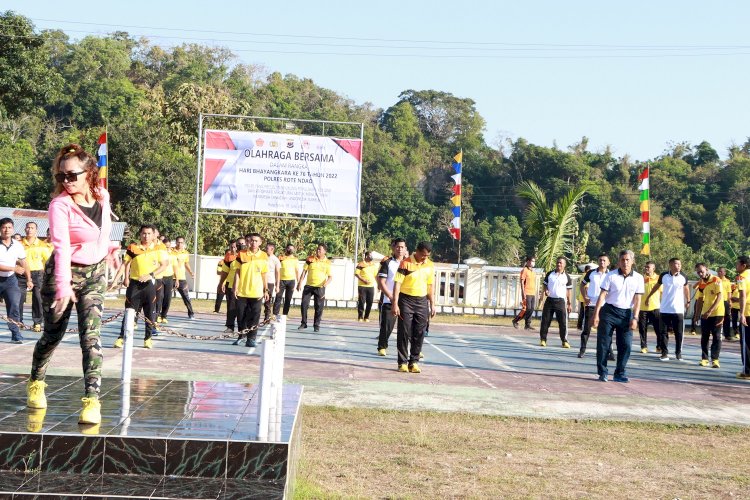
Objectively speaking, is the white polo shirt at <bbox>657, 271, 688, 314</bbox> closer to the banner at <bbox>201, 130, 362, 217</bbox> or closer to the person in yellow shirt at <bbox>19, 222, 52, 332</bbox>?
the person in yellow shirt at <bbox>19, 222, 52, 332</bbox>

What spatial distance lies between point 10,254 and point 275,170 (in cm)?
1566

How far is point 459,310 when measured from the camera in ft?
104

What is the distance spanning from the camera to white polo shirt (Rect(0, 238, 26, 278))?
14859 mm

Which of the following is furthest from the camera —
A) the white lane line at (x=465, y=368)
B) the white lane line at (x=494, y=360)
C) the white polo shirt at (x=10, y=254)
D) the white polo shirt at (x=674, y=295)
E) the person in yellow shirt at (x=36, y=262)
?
the white polo shirt at (x=674, y=295)

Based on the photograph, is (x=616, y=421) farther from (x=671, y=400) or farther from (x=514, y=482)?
(x=514, y=482)

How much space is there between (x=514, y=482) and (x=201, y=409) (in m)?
2.45

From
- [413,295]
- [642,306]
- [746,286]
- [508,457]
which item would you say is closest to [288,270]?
[642,306]

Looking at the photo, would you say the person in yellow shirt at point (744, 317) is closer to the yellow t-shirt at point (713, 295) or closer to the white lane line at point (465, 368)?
the yellow t-shirt at point (713, 295)

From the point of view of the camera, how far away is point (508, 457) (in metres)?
8.58

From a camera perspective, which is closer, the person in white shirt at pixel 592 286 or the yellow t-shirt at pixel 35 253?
the yellow t-shirt at pixel 35 253

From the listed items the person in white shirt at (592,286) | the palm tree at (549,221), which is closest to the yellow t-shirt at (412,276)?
the person in white shirt at (592,286)

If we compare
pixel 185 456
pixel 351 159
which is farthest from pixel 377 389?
pixel 351 159

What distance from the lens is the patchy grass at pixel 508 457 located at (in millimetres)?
7523

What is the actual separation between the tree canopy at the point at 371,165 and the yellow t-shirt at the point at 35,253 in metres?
13.8
